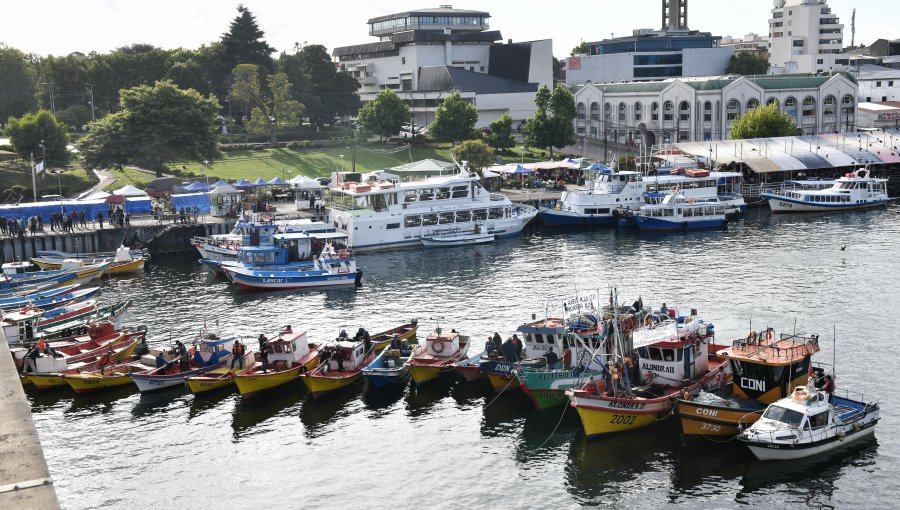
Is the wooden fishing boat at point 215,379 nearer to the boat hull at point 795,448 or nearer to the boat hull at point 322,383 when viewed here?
the boat hull at point 322,383

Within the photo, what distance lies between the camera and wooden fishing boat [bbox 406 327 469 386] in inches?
1813

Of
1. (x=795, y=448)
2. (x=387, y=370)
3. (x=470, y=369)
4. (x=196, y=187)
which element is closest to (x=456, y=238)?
(x=196, y=187)

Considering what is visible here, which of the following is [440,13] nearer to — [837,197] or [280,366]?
[837,197]

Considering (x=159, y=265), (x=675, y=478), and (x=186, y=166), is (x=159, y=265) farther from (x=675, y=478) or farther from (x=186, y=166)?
(x=675, y=478)

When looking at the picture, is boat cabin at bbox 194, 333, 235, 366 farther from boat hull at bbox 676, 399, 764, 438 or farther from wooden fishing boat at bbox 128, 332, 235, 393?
boat hull at bbox 676, 399, 764, 438

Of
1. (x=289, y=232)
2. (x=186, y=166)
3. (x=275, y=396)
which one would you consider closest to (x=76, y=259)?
(x=289, y=232)

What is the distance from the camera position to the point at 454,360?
46.8 m

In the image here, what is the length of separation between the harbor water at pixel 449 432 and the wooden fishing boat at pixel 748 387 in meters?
1.00

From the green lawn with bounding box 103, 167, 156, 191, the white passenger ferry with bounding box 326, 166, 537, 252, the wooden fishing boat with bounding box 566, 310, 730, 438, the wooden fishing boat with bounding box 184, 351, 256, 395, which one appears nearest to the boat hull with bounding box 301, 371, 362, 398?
the wooden fishing boat with bounding box 184, 351, 256, 395

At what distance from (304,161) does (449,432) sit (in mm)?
93133

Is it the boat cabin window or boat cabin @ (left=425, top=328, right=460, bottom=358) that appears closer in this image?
the boat cabin window

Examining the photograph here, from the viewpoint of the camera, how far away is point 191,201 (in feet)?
314

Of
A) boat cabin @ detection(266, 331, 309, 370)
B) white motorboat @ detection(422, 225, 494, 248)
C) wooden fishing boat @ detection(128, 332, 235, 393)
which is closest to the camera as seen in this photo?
wooden fishing boat @ detection(128, 332, 235, 393)

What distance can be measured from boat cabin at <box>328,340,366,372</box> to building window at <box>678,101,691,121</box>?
10138 cm
